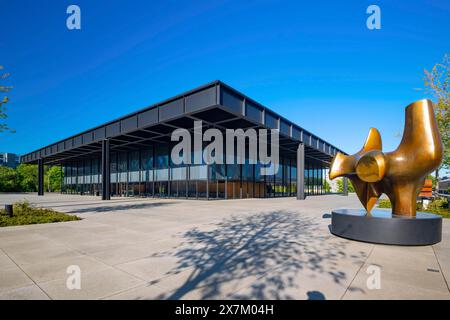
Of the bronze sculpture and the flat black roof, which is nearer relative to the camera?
the bronze sculpture

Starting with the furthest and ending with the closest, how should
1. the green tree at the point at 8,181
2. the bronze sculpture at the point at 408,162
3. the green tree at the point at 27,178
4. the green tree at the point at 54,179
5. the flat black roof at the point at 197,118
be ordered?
the green tree at the point at 27,178, the green tree at the point at 8,181, the green tree at the point at 54,179, the flat black roof at the point at 197,118, the bronze sculpture at the point at 408,162

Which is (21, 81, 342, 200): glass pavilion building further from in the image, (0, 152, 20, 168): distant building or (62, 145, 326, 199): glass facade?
(0, 152, 20, 168): distant building

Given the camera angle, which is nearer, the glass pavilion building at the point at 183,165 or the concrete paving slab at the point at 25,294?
the concrete paving slab at the point at 25,294

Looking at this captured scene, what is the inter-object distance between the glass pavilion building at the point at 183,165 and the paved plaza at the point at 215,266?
11.5 m

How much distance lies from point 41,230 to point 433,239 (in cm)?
1365

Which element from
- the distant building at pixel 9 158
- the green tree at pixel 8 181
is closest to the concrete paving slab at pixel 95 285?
the green tree at pixel 8 181

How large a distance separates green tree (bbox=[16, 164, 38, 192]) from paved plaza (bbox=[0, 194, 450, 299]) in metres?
77.0

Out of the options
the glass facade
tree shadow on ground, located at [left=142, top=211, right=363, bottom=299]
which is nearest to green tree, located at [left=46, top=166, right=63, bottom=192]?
the glass facade

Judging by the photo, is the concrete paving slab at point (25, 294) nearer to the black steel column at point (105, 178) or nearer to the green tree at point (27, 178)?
the black steel column at point (105, 178)

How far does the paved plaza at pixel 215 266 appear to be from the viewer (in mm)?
4012

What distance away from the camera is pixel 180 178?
2886 cm

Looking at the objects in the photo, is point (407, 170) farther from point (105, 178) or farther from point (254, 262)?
point (105, 178)

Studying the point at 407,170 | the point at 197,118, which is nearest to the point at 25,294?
the point at 407,170

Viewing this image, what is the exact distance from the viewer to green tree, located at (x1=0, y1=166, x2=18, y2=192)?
6382 centimetres
